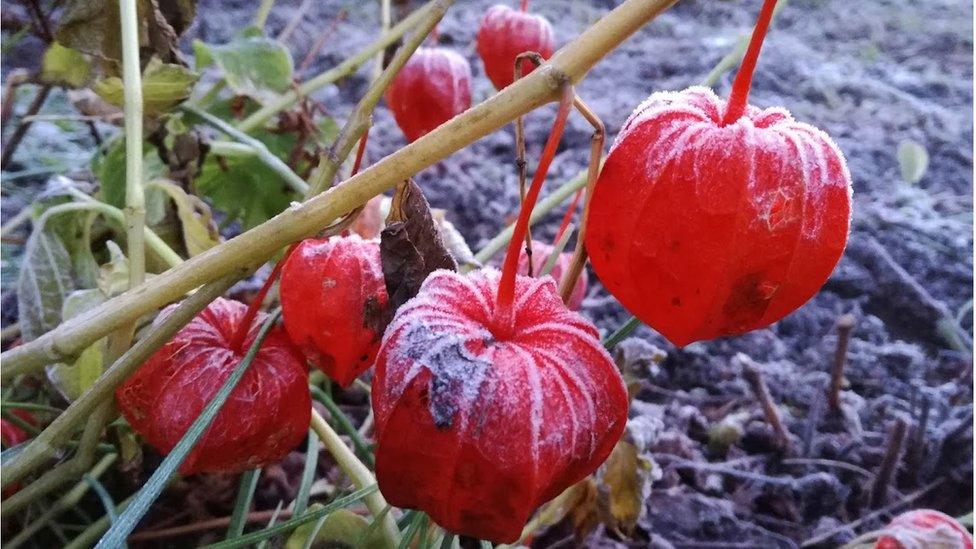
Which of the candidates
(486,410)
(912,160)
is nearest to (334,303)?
(486,410)

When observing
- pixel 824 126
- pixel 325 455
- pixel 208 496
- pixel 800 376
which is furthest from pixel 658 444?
pixel 824 126

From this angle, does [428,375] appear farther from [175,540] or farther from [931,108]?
[931,108]

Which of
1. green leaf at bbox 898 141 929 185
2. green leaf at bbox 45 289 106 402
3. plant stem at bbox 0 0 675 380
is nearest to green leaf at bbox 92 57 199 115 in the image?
green leaf at bbox 45 289 106 402

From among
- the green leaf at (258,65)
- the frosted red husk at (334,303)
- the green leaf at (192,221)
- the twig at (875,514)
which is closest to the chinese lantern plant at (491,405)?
the frosted red husk at (334,303)

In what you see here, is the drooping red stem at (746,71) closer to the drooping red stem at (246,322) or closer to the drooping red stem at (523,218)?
the drooping red stem at (523,218)

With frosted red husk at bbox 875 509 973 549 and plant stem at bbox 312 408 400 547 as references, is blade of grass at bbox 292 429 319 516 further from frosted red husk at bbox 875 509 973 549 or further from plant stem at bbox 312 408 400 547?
frosted red husk at bbox 875 509 973 549

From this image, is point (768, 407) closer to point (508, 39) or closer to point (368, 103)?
point (508, 39)
